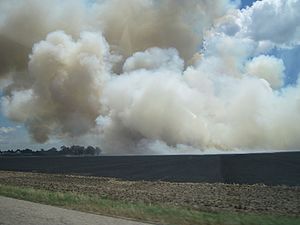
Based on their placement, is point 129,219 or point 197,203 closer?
point 129,219

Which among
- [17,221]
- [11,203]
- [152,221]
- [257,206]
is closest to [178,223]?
[152,221]

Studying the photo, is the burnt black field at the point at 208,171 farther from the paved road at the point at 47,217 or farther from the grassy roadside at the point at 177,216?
the paved road at the point at 47,217

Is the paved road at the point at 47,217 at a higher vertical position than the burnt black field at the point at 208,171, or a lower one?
lower

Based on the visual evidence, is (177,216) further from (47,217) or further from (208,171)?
(208,171)

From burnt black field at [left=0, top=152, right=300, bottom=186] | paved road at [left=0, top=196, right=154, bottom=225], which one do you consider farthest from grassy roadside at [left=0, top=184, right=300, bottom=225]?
burnt black field at [left=0, top=152, right=300, bottom=186]

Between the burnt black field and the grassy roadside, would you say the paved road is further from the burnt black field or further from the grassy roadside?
the burnt black field

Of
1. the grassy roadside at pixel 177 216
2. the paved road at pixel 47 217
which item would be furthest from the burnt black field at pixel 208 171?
the paved road at pixel 47 217

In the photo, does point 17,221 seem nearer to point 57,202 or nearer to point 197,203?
point 57,202

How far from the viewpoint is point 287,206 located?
101 feet

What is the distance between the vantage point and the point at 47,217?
74.5 feet

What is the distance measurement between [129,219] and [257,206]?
491 inches

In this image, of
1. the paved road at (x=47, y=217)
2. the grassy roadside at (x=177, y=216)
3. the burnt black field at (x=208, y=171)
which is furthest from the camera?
the burnt black field at (x=208, y=171)

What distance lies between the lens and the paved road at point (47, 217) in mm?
20992

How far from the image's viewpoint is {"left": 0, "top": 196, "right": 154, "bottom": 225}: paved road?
68.9ft
